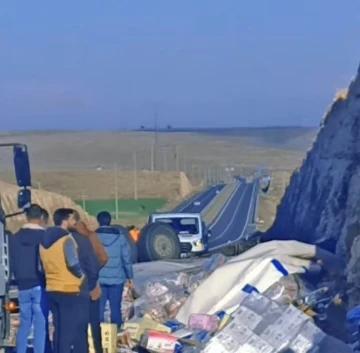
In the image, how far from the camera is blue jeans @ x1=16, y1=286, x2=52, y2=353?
14047mm

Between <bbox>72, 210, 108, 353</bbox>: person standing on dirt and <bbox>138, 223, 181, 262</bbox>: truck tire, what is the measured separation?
1472 cm

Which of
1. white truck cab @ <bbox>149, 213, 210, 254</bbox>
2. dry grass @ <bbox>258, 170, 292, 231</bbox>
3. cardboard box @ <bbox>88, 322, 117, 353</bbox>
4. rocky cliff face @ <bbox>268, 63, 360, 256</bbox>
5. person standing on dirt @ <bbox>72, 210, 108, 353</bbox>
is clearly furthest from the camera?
dry grass @ <bbox>258, 170, 292, 231</bbox>

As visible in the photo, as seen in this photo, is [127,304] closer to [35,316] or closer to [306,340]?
[35,316]

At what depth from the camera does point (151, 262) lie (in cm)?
2830

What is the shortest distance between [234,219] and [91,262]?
129 ft

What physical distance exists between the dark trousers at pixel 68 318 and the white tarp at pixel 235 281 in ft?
9.29

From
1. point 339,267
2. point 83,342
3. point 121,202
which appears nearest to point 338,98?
point 339,267

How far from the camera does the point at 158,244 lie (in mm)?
30141

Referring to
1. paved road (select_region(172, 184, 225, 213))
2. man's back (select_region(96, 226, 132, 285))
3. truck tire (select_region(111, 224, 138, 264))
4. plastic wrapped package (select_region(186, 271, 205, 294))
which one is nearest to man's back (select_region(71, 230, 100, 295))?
man's back (select_region(96, 226, 132, 285))

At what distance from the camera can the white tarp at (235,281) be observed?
16656 mm

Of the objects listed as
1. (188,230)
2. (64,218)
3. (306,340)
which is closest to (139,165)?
(188,230)

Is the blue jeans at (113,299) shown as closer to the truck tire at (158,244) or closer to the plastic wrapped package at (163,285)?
the plastic wrapped package at (163,285)

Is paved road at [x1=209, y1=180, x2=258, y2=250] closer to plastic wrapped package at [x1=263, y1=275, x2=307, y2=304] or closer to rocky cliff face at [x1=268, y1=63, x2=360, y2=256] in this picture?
rocky cliff face at [x1=268, y1=63, x2=360, y2=256]

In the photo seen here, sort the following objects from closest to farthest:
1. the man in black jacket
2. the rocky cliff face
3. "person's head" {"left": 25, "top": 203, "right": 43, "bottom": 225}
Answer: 1. "person's head" {"left": 25, "top": 203, "right": 43, "bottom": 225}
2. the man in black jacket
3. the rocky cliff face
